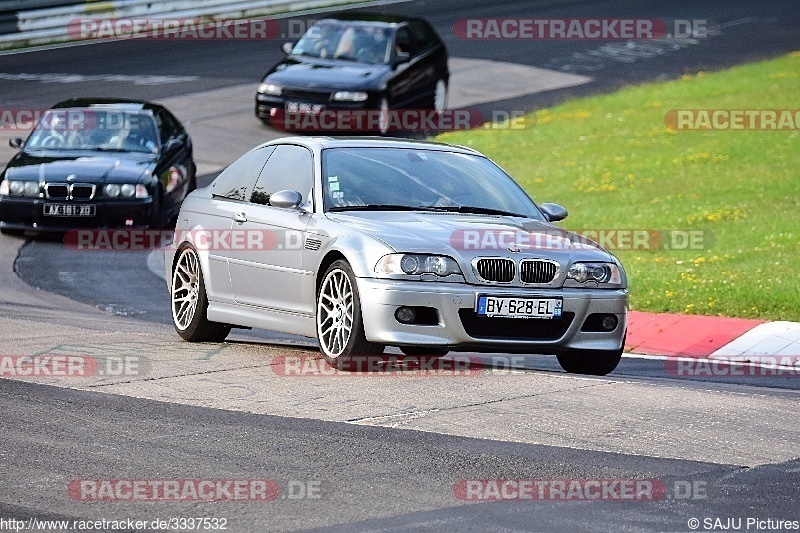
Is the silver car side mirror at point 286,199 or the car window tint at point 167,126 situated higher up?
the silver car side mirror at point 286,199

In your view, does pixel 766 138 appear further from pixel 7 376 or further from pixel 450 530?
pixel 450 530

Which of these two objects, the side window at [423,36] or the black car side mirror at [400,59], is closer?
the black car side mirror at [400,59]

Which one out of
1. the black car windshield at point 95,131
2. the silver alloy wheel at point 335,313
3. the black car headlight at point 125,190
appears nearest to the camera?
the silver alloy wheel at point 335,313

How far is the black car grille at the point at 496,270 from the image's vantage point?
983 cm

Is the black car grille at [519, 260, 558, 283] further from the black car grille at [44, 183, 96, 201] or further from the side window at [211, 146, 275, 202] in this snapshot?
the black car grille at [44, 183, 96, 201]

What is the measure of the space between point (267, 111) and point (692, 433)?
17.3m

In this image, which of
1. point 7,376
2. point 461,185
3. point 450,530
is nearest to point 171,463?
point 450,530

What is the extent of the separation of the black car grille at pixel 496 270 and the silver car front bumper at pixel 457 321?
0.06m

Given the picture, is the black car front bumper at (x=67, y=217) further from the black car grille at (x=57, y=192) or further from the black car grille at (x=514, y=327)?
the black car grille at (x=514, y=327)

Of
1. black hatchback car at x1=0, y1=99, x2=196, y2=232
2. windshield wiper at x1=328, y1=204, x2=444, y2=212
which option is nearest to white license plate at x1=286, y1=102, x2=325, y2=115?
black hatchback car at x1=0, y1=99, x2=196, y2=232

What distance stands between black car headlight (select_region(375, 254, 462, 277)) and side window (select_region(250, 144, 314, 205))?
1359 mm

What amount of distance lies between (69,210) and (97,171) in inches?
23.6

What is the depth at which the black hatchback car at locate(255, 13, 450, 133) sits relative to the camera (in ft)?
80.3

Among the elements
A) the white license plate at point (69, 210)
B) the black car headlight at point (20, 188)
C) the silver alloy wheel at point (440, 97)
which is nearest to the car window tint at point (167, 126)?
the white license plate at point (69, 210)
